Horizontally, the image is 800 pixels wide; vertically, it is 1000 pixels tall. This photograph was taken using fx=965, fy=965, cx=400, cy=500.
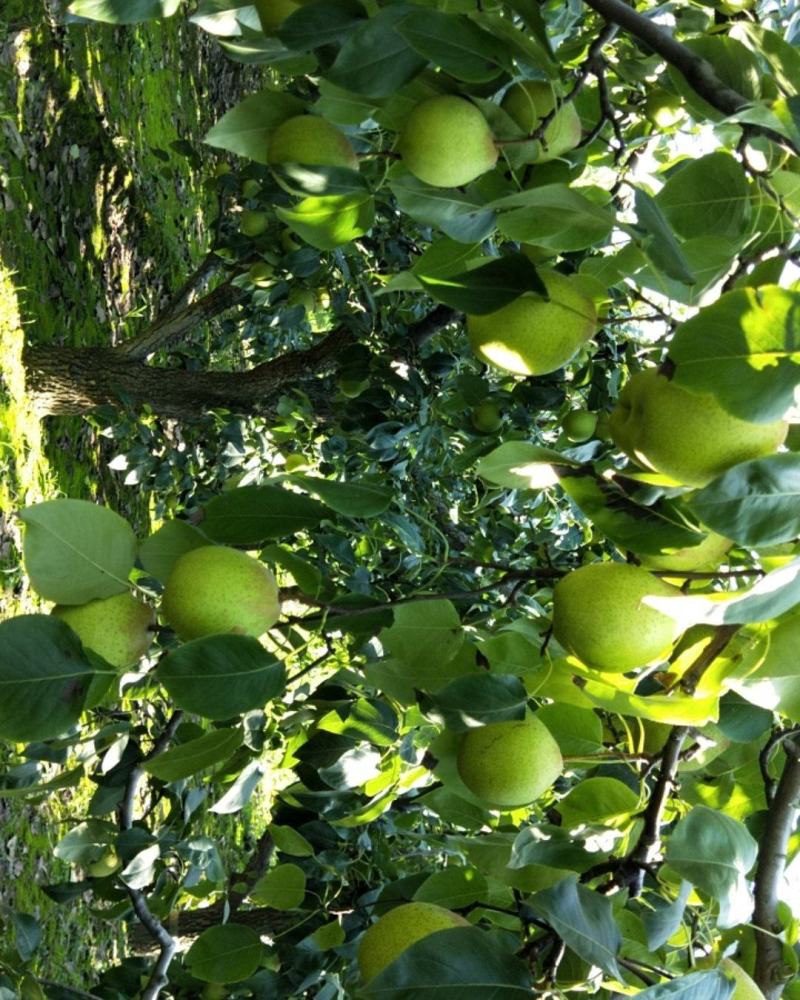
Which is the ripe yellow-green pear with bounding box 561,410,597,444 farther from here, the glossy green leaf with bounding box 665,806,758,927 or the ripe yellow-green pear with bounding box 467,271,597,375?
the glossy green leaf with bounding box 665,806,758,927

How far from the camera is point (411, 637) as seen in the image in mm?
1136

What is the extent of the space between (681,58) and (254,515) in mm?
629

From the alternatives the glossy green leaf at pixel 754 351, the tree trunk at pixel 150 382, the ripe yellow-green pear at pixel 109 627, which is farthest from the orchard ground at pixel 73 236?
the glossy green leaf at pixel 754 351

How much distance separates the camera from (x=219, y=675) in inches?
37.1

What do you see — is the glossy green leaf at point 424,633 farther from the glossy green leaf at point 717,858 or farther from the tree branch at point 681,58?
the tree branch at point 681,58

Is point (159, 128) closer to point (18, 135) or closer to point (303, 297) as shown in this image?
point (18, 135)

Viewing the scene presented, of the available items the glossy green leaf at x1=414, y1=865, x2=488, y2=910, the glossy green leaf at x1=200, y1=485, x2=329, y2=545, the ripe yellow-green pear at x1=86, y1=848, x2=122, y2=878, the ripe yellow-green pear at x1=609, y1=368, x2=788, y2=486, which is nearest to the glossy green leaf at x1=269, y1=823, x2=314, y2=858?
the ripe yellow-green pear at x1=86, y1=848, x2=122, y2=878

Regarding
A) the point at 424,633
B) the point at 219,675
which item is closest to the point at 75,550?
the point at 219,675

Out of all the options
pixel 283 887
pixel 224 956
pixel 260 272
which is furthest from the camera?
pixel 260 272

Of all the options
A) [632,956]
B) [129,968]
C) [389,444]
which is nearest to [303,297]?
[389,444]

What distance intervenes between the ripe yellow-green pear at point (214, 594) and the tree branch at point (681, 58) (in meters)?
0.62

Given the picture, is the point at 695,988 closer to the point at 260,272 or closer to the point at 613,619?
the point at 613,619

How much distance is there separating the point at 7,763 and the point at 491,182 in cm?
212

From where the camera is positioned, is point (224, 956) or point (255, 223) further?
point (255, 223)
